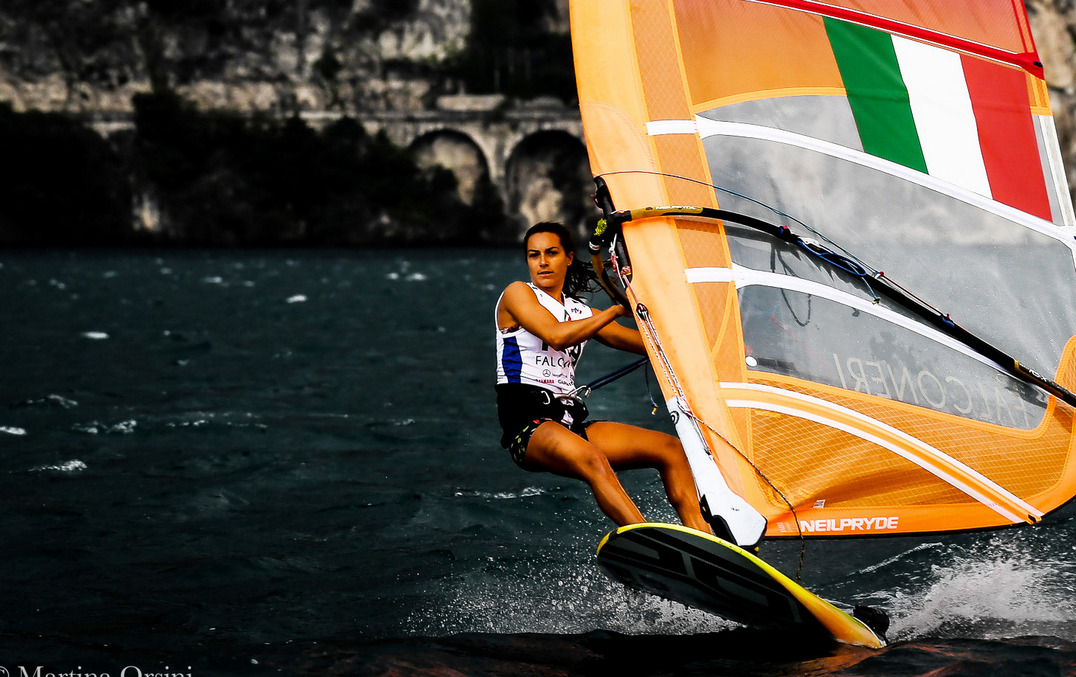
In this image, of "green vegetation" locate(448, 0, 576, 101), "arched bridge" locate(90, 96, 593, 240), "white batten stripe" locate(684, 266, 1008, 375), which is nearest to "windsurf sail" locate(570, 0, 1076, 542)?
"white batten stripe" locate(684, 266, 1008, 375)

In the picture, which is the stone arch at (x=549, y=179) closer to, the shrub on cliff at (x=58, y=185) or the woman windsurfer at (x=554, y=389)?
the shrub on cliff at (x=58, y=185)

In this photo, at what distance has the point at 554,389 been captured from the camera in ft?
16.9

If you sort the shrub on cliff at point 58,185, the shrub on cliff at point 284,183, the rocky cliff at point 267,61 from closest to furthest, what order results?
the shrub on cliff at point 58,185 → the shrub on cliff at point 284,183 → the rocky cliff at point 267,61

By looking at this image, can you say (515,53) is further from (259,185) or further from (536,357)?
(536,357)

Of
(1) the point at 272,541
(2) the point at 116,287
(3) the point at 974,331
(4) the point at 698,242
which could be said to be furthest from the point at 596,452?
(2) the point at 116,287

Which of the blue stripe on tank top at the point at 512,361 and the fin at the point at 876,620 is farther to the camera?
the blue stripe on tank top at the point at 512,361

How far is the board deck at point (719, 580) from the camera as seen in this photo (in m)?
4.26

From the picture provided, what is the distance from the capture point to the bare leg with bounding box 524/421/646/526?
4.69m

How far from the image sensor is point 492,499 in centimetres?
763

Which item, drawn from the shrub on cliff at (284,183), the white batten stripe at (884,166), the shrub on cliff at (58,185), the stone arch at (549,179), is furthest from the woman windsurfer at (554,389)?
the stone arch at (549,179)

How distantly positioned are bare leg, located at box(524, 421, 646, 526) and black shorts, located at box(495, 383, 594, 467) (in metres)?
0.08

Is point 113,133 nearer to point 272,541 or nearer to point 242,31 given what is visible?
point 242,31

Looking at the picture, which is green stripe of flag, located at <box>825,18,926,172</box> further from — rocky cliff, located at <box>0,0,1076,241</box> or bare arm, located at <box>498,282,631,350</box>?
rocky cliff, located at <box>0,0,1076,241</box>

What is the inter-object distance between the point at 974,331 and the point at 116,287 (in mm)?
29225
